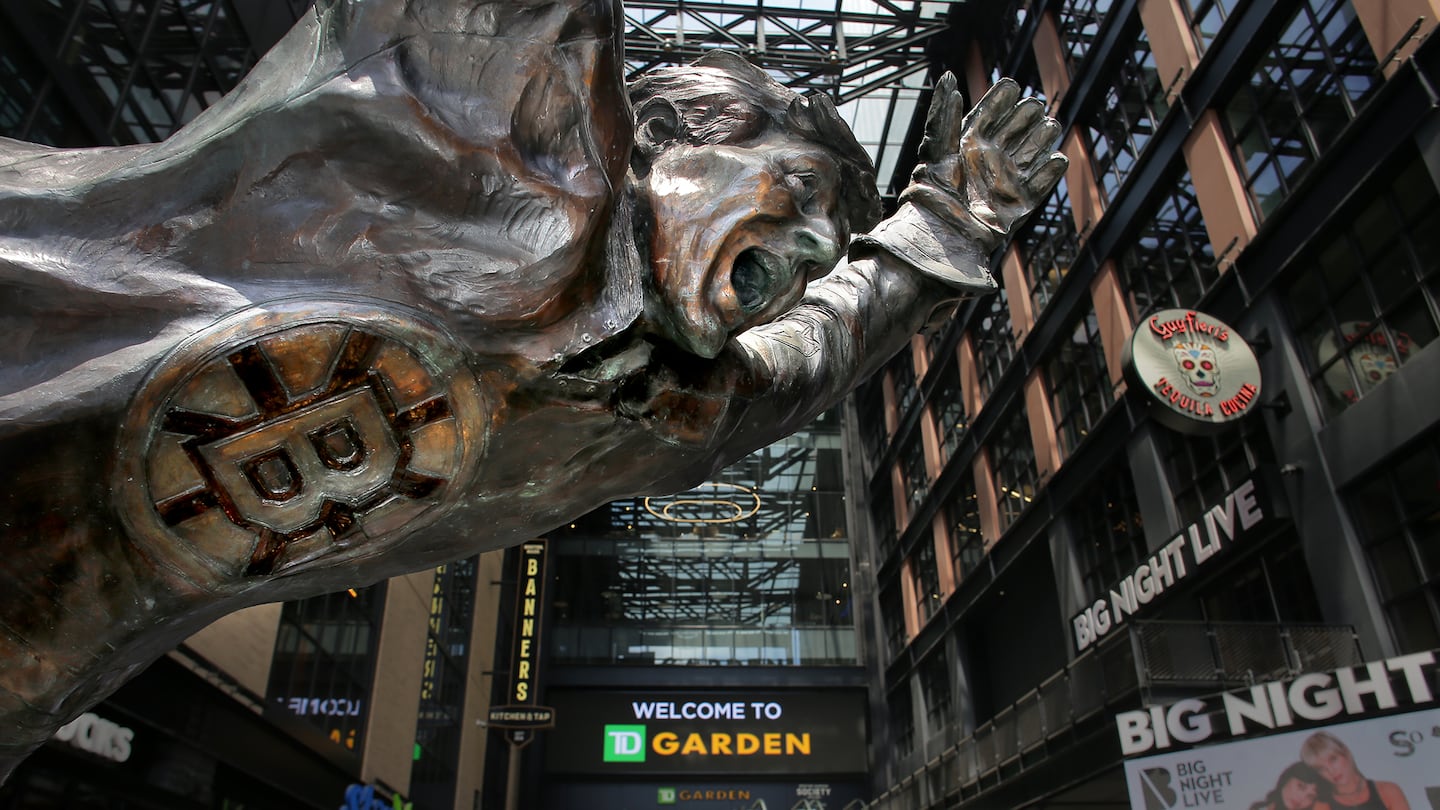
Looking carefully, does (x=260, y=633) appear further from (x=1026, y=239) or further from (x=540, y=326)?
(x=1026, y=239)

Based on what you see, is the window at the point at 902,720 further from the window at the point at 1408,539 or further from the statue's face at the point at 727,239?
the statue's face at the point at 727,239

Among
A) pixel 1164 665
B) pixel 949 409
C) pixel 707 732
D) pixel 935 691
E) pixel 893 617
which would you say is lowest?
pixel 1164 665

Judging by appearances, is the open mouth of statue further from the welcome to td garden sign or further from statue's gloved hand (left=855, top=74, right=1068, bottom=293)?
the welcome to td garden sign

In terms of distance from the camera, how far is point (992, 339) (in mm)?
23609

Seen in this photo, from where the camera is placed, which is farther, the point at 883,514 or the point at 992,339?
the point at 883,514

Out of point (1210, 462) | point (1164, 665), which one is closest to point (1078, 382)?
point (1210, 462)

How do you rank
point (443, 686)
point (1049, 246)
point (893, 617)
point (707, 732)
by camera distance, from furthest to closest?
point (893, 617) < point (707, 732) < point (443, 686) < point (1049, 246)

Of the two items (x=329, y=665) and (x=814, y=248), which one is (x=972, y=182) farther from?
(x=329, y=665)

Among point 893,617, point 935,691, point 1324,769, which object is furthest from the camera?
point 893,617

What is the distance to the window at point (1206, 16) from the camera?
553 inches

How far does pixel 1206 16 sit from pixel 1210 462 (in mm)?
6775

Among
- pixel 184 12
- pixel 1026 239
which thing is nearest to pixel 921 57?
pixel 1026 239

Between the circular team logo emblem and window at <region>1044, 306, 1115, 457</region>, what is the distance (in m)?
16.9

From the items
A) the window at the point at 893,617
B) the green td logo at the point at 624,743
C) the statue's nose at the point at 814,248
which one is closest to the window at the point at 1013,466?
the window at the point at 893,617
